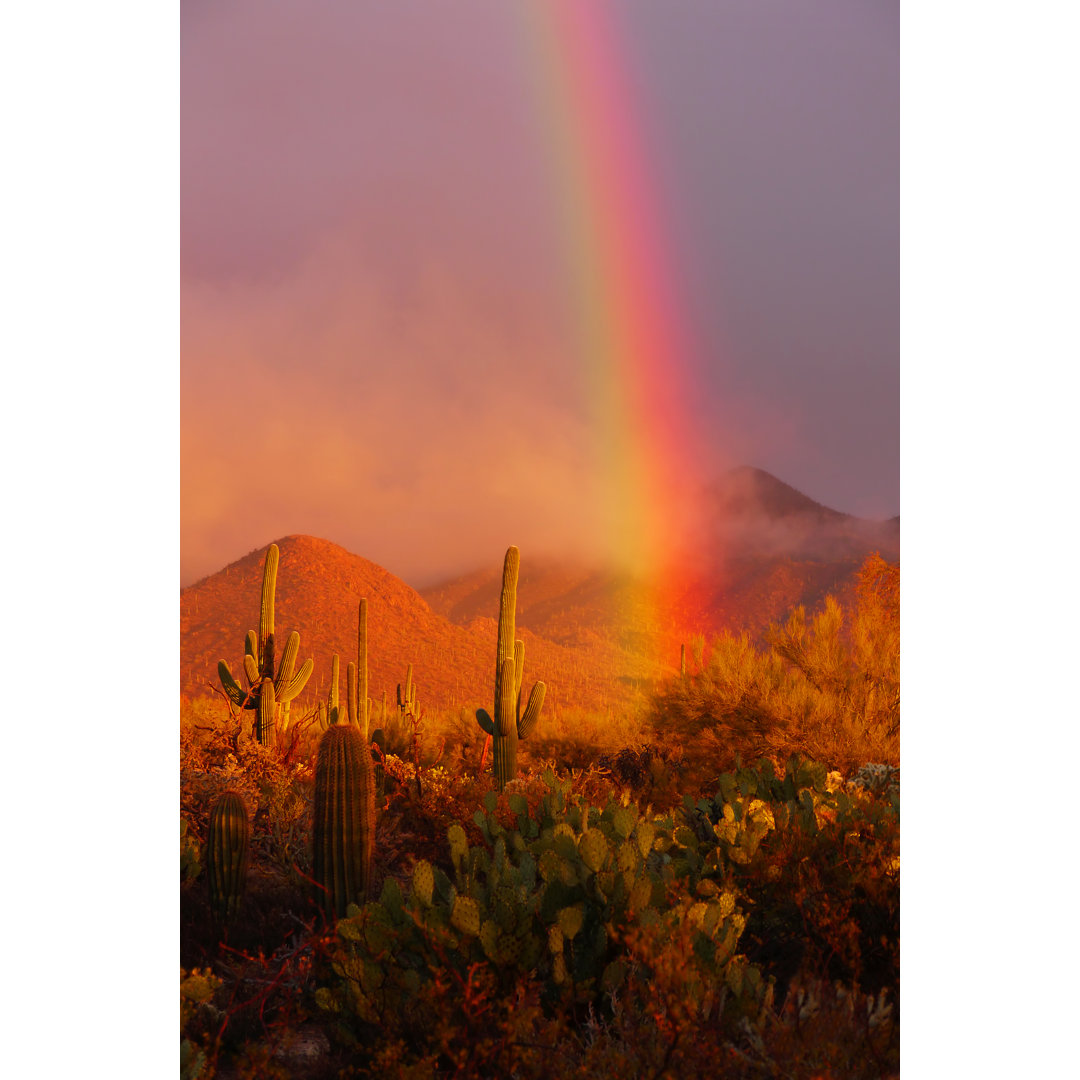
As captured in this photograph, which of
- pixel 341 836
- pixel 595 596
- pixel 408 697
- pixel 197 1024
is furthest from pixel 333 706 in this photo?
pixel 197 1024

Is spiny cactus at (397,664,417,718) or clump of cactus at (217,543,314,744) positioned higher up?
clump of cactus at (217,543,314,744)

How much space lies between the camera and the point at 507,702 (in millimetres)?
5309

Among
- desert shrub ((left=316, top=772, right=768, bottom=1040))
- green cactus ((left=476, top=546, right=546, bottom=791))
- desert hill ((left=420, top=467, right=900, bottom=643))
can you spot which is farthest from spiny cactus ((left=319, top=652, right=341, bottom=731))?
desert shrub ((left=316, top=772, right=768, bottom=1040))

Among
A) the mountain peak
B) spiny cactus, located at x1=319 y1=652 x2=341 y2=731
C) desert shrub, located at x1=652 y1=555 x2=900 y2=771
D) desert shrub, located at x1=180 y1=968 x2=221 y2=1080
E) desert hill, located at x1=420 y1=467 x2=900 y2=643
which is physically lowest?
desert shrub, located at x1=180 y1=968 x2=221 y2=1080

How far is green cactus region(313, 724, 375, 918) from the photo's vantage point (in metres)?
3.29

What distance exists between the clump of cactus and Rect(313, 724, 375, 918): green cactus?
1984 millimetres

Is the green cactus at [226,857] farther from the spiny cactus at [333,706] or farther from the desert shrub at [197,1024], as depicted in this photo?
the spiny cactus at [333,706]

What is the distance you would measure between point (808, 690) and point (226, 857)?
130 inches

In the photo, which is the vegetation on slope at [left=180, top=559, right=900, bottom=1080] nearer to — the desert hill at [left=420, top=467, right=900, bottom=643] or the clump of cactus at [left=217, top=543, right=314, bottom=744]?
the clump of cactus at [left=217, top=543, right=314, bottom=744]

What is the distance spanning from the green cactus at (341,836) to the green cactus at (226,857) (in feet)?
1.15

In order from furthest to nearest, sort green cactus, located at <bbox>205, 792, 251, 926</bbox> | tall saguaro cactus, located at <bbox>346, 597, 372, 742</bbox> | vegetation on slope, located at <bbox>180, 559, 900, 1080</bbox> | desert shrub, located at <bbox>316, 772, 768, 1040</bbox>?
tall saguaro cactus, located at <bbox>346, 597, 372, 742</bbox> → green cactus, located at <bbox>205, 792, 251, 926</bbox> → desert shrub, located at <bbox>316, 772, 768, 1040</bbox> → vegetation on slope, located at <bbox>180, 559, 900, 1080</bbox>
